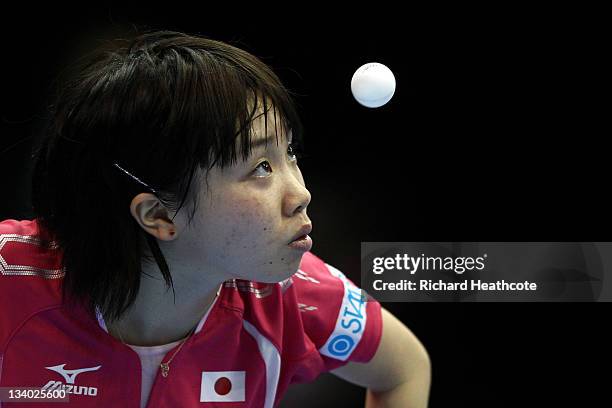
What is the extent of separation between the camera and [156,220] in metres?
0.91

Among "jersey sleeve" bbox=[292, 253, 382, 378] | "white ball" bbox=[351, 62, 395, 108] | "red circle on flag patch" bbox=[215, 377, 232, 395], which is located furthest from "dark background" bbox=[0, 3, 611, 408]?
"red circle on flag patch" bbox=[215, 377, 232, 395]

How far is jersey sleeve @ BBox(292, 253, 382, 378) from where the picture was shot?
1101 millimetres

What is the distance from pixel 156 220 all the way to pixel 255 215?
12 cm

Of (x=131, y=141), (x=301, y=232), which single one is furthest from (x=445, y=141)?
(x=131, y=141)

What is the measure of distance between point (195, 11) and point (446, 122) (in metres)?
0.54

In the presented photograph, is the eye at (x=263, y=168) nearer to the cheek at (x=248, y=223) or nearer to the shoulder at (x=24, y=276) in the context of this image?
the cheek at (x=248, y=223)

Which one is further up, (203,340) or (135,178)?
(135,178)

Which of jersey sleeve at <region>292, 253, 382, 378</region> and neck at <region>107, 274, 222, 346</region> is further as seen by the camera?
jersey sleeve at <region>292, 253, 382, 378</region>

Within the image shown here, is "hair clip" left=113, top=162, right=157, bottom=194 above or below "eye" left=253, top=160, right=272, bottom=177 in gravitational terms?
below

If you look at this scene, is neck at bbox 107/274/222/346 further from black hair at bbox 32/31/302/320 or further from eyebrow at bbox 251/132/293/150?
eyebrow at bbox 251/132/293/150

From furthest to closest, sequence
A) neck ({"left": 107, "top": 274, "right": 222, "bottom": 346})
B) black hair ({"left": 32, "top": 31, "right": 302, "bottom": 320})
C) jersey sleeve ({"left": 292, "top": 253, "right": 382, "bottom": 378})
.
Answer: jersey sleeve ({"left": 292, "top": 253, "right": 382, "bottom": 378}), neck ({"left": 107, "top": 274, "right": 222, "bottom": 346}), black hair ({"left": 32, "top": 31, "right": 302, "bottom": 320})

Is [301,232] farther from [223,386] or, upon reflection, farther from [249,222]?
[223,386]

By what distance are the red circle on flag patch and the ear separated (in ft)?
0.77

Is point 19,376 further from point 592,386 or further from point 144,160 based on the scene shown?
point 592,386
